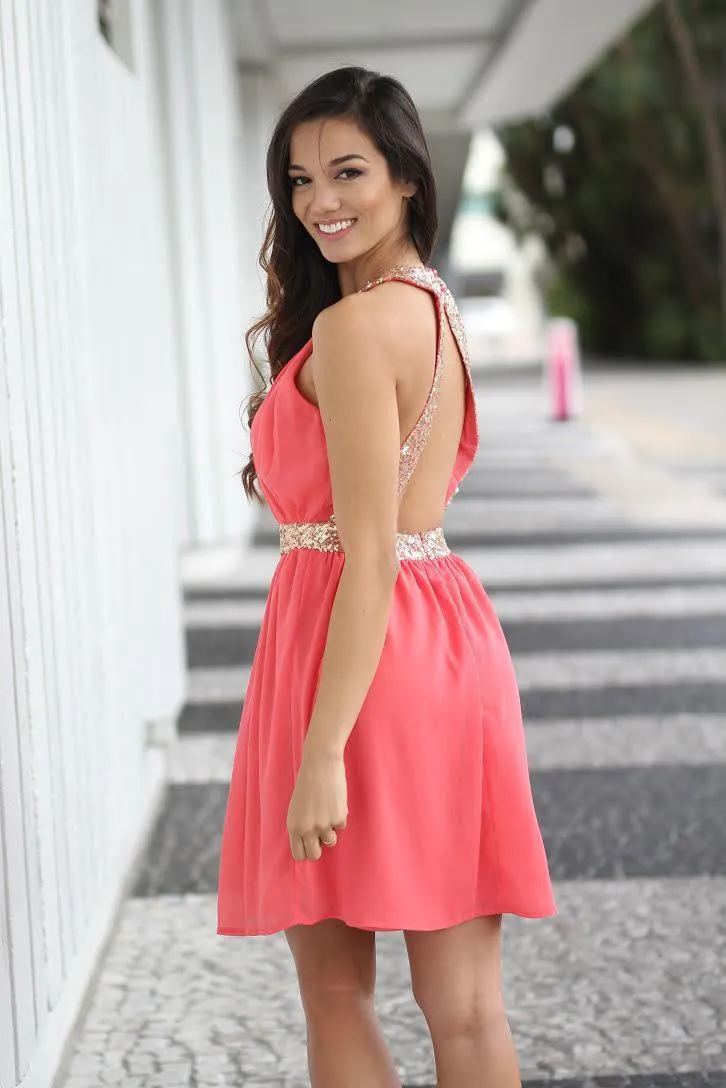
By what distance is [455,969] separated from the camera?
1.86 m

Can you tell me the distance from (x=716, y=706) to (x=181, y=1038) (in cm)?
305

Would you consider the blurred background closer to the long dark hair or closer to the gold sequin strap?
the long dark hair

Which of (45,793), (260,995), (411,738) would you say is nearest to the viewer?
(411,738)

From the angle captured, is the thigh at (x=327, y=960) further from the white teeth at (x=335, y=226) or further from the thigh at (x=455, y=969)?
the white teeth at (x=335, y=226)

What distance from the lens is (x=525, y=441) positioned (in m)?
15.7

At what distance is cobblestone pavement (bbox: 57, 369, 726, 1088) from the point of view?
2900mm

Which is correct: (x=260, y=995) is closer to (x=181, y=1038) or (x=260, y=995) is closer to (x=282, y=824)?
(x=181, y=1038)

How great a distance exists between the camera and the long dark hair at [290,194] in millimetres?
1843

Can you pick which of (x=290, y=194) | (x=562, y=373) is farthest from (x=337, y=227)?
(x=562, y=373)

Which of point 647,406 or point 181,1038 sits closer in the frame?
point 181,1038

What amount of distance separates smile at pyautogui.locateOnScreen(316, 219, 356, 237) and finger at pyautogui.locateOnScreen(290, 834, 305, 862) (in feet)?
2.59

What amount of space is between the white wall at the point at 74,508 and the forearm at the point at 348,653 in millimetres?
857

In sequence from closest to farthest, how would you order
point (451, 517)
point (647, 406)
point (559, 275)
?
point (451, 517)
point (647, 406)
point (559, 275)

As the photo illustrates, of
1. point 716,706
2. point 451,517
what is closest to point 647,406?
point 451,517
